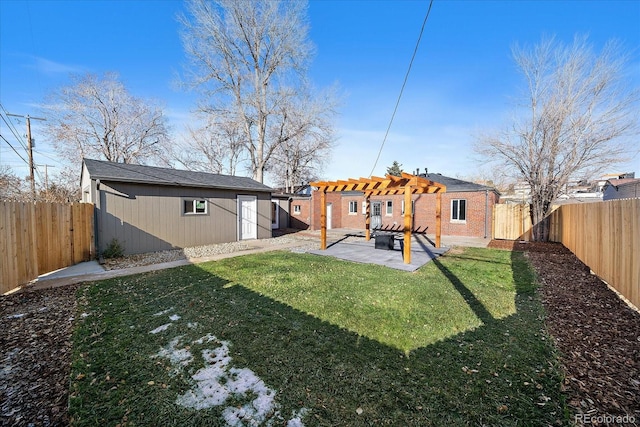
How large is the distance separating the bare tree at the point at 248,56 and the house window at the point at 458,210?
10.9 m

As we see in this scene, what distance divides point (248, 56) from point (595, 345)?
65.7 ft

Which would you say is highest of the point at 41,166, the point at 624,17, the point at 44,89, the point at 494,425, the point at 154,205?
the point at 44,89

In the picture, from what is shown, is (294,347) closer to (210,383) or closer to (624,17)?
(210,383)

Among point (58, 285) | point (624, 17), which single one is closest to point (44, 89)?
point (58, 285)

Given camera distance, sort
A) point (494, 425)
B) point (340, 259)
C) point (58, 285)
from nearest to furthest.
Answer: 1. point (494, 425)
2. point (58, 285)
3. point (340, 259)

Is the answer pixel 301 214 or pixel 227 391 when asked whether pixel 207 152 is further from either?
pixel 227 391

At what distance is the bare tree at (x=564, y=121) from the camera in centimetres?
1019

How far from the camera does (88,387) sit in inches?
97.3

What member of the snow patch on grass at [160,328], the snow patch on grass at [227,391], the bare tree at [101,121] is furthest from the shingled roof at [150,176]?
the bare tree at [101,121]

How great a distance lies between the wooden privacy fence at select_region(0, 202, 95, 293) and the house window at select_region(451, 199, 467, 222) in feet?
52.1

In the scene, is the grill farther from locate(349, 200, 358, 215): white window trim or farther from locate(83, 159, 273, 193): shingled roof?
locate(349, 200, 358, 215): white window trim

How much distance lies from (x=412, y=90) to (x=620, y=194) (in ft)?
70.9
